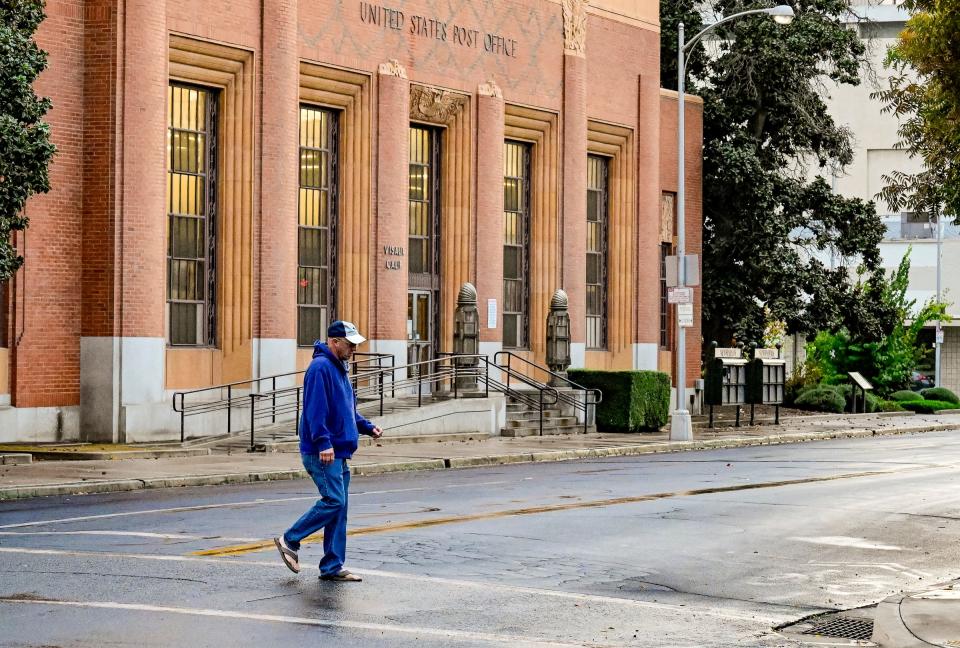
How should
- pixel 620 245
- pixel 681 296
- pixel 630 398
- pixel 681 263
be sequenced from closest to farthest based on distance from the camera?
1. pixel 681 296
2. pixel 681 263
3. pixel 630 398
4. pixel 620 245

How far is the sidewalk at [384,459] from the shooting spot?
20.8 meters

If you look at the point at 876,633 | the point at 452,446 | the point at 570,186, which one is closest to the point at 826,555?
the point at 876,633

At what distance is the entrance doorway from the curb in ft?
25.9

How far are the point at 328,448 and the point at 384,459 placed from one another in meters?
13.9

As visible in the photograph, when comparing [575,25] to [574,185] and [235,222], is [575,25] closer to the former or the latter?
[574,185]

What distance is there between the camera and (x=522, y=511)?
17016 mm

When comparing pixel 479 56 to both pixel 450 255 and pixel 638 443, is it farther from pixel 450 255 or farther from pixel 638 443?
pixel 638 443

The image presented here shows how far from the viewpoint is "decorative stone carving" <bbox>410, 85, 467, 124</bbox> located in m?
36.8

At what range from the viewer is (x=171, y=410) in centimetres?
2941

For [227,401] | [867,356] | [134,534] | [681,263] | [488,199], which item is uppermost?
[488,199]

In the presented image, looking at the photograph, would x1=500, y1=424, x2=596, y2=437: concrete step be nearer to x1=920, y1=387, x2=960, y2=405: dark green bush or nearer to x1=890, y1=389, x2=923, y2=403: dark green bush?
x1=890, y1=389, x2=923, y2=403: dark green bush

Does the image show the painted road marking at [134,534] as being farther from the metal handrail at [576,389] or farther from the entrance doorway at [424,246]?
the entrance doorway at [424,246]

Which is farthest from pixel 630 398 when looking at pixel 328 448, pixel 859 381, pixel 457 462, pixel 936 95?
pixel 328 448

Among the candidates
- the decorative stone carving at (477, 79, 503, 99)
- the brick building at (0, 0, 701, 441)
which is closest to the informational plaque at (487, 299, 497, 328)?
the brick building at (0, 0, 701, 441)
